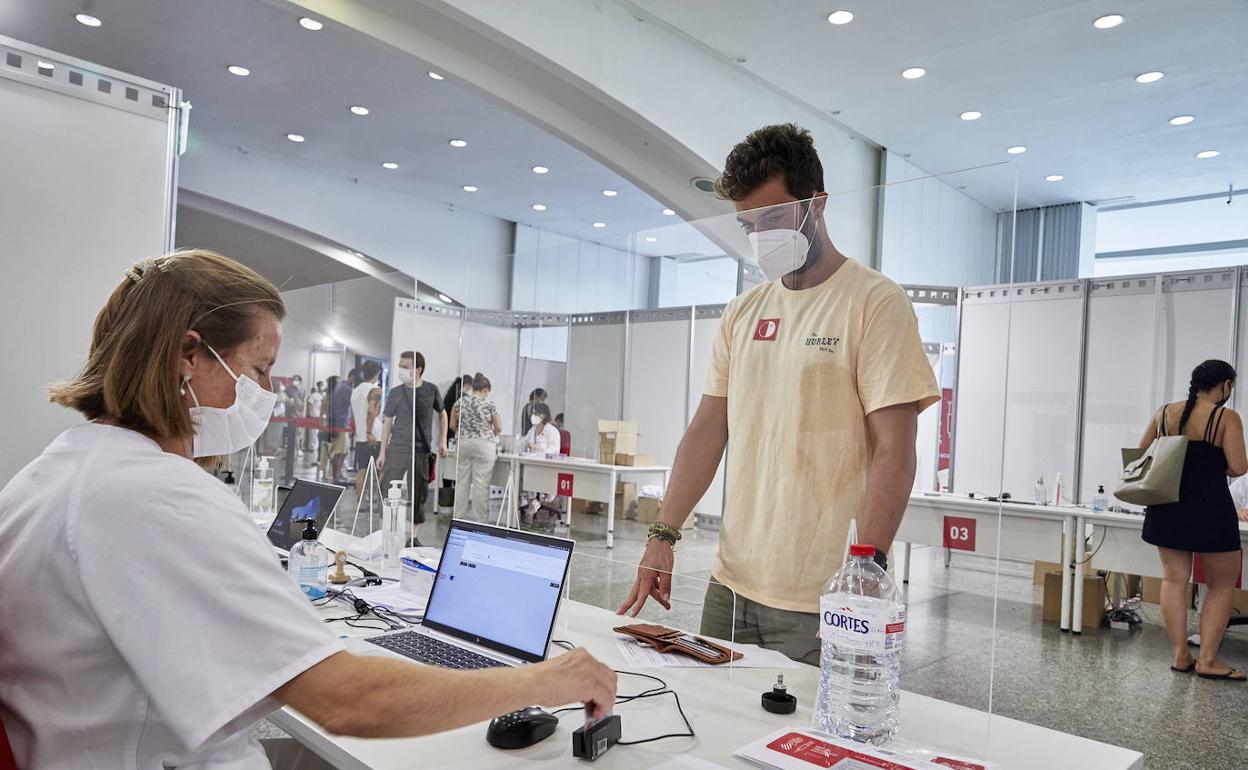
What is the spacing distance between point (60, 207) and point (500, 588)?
6.93ft

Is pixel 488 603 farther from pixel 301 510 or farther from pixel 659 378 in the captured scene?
pixel 301 510

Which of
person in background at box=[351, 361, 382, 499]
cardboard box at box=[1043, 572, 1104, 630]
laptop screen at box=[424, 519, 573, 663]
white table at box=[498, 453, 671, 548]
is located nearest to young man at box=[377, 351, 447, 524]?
person in background at box=[351, 361, 382, 499]

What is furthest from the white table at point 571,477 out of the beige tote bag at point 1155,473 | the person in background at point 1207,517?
the person in background at point 1207,517

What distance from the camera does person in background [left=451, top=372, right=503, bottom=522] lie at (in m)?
2.54

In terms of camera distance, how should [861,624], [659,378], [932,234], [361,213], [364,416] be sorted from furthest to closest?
[361,213], [364,416], [659,378], [932,234], [861,624]

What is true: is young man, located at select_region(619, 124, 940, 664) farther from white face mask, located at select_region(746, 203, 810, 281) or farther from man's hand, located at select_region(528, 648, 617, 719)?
man's hand, located at select_region(528, 648, 617, 719)

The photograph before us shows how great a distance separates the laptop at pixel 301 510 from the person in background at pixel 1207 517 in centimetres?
421

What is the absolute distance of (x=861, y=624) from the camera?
46.8 inches

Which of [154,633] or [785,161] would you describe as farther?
[785,161]

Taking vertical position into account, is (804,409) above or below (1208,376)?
below

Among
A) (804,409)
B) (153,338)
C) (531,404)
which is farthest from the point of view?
(531,404)

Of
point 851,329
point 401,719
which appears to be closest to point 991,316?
point 851,329

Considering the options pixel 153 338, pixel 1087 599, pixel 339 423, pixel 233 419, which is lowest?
pixel 1087 599

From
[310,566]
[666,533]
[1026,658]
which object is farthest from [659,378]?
[1026,658]
